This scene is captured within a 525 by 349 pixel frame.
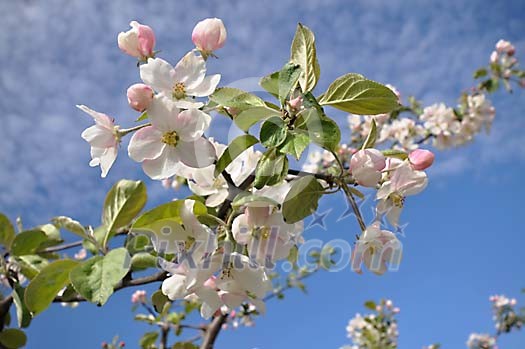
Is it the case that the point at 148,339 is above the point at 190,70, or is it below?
below

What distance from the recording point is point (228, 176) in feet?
3.02

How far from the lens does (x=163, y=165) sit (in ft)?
2.84

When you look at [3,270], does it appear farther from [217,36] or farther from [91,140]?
[217,36]

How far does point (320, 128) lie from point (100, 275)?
513 millimetres

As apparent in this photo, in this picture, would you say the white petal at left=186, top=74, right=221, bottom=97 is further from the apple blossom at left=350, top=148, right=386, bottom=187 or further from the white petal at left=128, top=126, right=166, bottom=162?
the apple blossom at left=350, top=148, right=386, bottom=187

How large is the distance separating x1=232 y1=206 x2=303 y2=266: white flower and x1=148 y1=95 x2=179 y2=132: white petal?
20cm

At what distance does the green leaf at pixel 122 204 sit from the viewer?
120cm

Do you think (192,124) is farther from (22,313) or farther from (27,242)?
(27,242)

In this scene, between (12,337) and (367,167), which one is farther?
(12,337)

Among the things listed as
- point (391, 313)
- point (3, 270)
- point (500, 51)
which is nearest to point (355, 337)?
point (391, 313)

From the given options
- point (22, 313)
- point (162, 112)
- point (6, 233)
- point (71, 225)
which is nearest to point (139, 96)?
point (162, 112)

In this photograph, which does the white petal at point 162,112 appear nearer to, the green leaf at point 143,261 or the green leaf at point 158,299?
the green leaf at point 158,299

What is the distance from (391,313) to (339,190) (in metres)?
4.77

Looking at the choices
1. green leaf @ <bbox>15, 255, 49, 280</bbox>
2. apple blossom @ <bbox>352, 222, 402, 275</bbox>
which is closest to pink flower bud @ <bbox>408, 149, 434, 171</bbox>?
apple blossom @ <bbox>352, 222, 402, 275</bbox>
